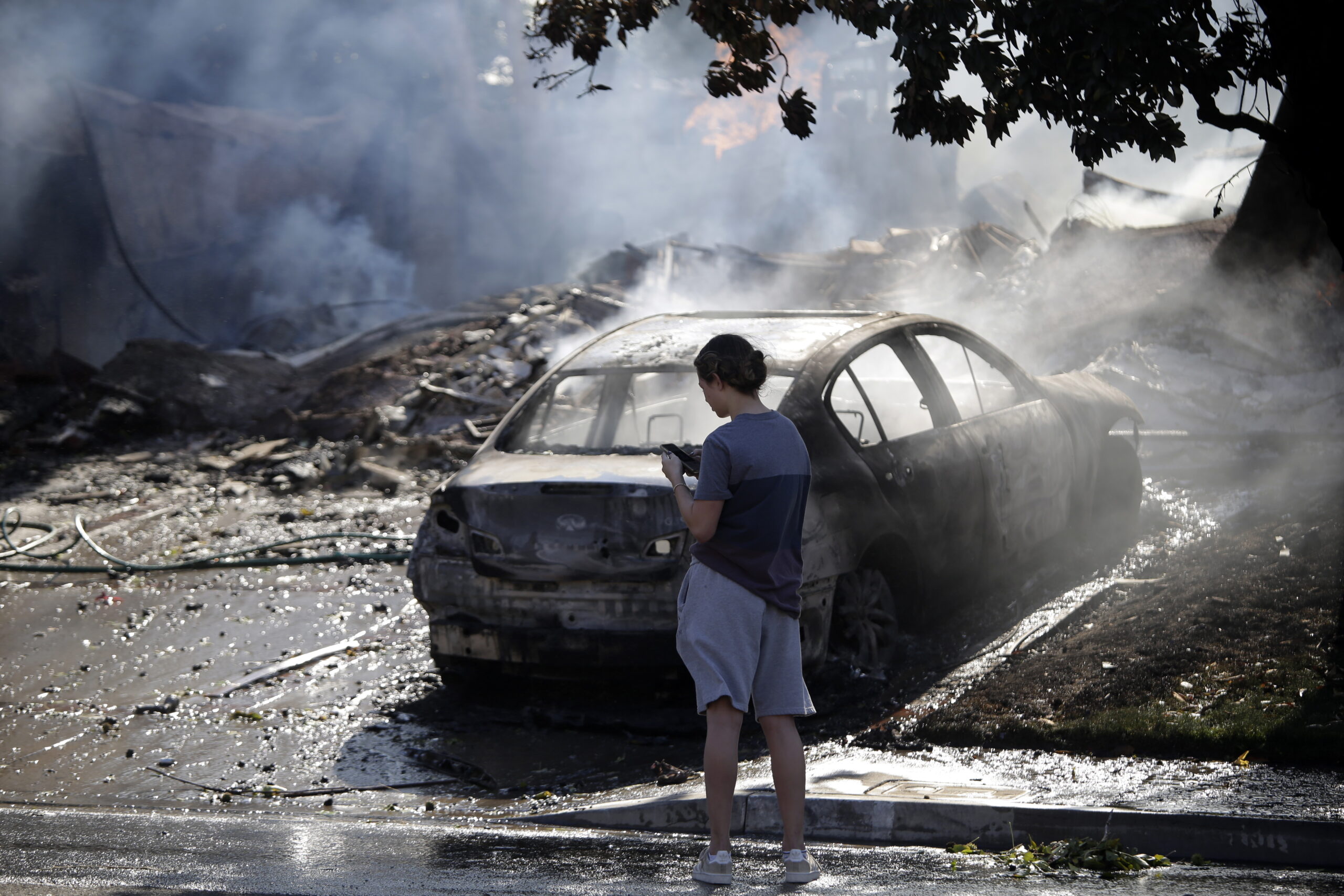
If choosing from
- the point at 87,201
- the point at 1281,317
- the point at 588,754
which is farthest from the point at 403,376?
the point at 588,754

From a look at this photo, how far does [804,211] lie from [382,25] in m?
11.7

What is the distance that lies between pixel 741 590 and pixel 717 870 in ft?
2.64

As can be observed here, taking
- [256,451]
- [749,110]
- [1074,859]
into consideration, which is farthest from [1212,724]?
[749,110]

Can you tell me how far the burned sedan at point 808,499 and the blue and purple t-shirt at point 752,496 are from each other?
5.03 ft

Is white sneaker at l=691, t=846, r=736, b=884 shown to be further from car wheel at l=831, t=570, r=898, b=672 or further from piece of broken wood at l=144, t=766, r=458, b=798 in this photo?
car wheel at l=831, t=570, r=898, b=672

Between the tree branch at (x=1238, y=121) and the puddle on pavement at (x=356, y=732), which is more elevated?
the tree branch at (x=1238, y=121)

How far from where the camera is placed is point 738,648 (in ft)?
10.7

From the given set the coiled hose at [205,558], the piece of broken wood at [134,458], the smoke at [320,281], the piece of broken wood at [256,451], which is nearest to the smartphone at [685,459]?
the coiled hose at [205,558]

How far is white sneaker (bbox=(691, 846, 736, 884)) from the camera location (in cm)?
326

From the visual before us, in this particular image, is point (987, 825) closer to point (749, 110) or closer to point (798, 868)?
point (798, 868)

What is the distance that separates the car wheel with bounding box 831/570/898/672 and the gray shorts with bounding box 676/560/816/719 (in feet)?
6.18

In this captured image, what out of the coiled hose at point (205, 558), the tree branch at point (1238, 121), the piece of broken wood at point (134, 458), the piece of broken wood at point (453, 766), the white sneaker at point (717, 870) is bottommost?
the piece of broken wood at point (134, 458)

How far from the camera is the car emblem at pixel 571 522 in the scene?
15.9 ft

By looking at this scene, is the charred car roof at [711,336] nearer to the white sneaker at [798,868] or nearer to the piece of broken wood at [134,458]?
the white sneaker at [798,868]
